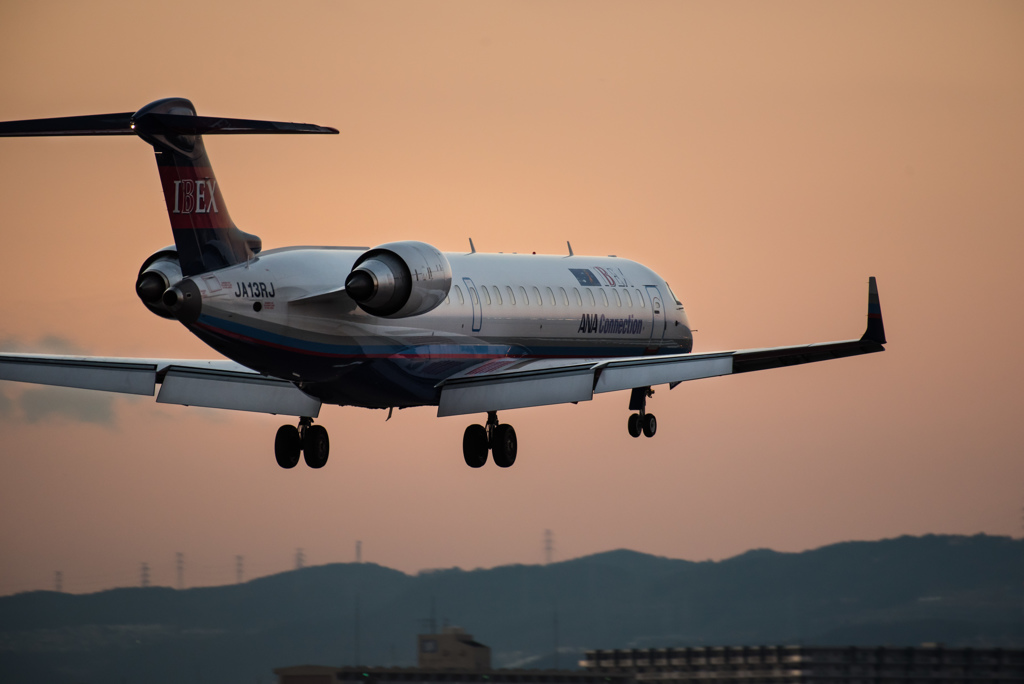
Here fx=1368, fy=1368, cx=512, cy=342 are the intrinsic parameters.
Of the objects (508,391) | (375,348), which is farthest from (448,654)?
(375,348)

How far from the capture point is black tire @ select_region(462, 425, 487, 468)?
113 feet

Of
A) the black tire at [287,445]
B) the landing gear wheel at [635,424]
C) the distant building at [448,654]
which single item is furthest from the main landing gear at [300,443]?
the distant building at [448,654]

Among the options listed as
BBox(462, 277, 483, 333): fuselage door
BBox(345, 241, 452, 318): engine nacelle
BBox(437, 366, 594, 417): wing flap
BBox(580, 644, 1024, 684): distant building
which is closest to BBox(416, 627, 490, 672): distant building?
BBox(580, 644, 1024, 684): distant building

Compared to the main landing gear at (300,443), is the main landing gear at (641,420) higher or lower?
higher

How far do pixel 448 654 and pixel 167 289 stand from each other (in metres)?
112

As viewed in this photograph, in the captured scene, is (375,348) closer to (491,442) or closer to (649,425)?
(491,442)

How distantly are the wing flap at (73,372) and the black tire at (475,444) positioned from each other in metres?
8.35

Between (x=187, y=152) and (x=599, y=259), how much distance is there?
59.0ft

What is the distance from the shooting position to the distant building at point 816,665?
137 m

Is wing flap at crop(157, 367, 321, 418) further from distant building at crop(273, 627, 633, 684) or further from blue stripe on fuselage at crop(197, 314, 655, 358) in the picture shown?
distant building at crop(273, 627, 633, 684)

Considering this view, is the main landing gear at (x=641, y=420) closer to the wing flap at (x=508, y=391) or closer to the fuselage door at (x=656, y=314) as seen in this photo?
the fuselage door at (x=656, y=314)

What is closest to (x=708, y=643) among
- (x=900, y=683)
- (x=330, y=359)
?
(x=900, y=683)

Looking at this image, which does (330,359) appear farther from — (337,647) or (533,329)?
(337,647)

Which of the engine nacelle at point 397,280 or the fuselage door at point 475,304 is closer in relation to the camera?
the engine nacelle at point 397,280
